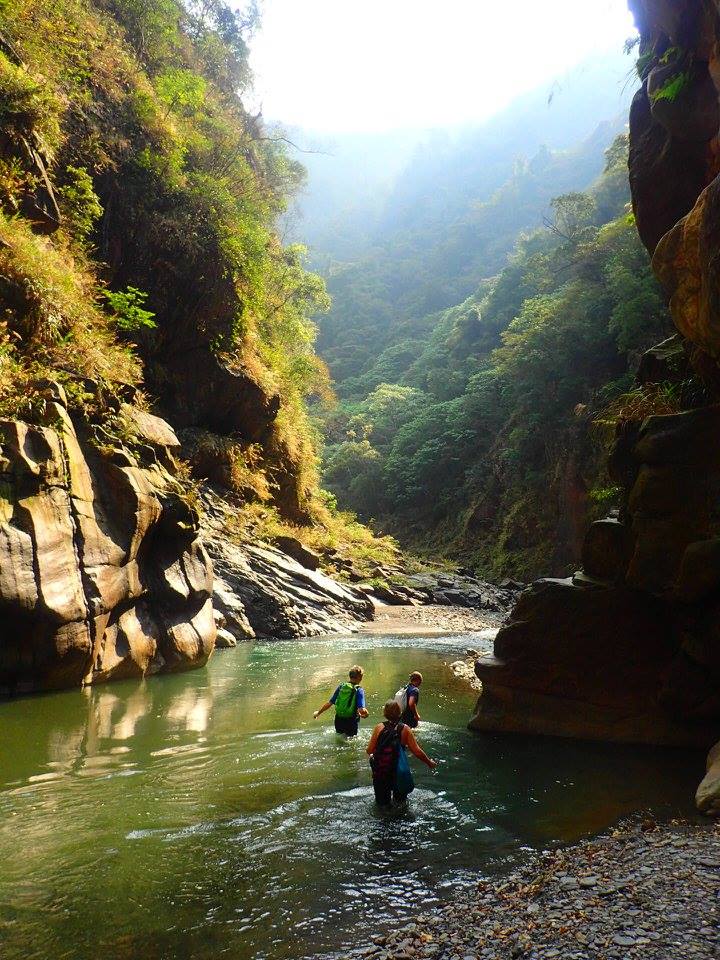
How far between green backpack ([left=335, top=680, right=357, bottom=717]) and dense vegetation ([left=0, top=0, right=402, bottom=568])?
7043 mm

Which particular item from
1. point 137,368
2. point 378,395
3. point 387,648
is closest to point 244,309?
point 137,368

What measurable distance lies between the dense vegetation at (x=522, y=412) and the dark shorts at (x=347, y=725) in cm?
1640

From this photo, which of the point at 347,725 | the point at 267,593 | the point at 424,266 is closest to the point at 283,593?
the point at 267,593

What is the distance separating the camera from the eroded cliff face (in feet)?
28.0

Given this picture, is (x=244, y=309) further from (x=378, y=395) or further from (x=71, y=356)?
(x=378, y=395)

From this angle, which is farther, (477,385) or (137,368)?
(477,385)

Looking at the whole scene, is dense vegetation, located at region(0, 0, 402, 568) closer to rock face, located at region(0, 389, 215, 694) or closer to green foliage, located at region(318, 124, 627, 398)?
rock face, located at region(0, 389, 215, 694)

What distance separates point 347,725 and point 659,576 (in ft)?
15.1

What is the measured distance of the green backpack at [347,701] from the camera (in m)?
9.27

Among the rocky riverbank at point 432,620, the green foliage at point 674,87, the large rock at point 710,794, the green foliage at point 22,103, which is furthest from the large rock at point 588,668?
the green foliage at point 22,103

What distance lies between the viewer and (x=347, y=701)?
932 cm

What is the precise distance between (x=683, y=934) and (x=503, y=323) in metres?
53.9

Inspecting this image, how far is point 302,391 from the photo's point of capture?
109ft

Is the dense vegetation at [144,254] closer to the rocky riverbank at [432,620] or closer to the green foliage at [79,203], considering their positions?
the green foliage at [79,203]
